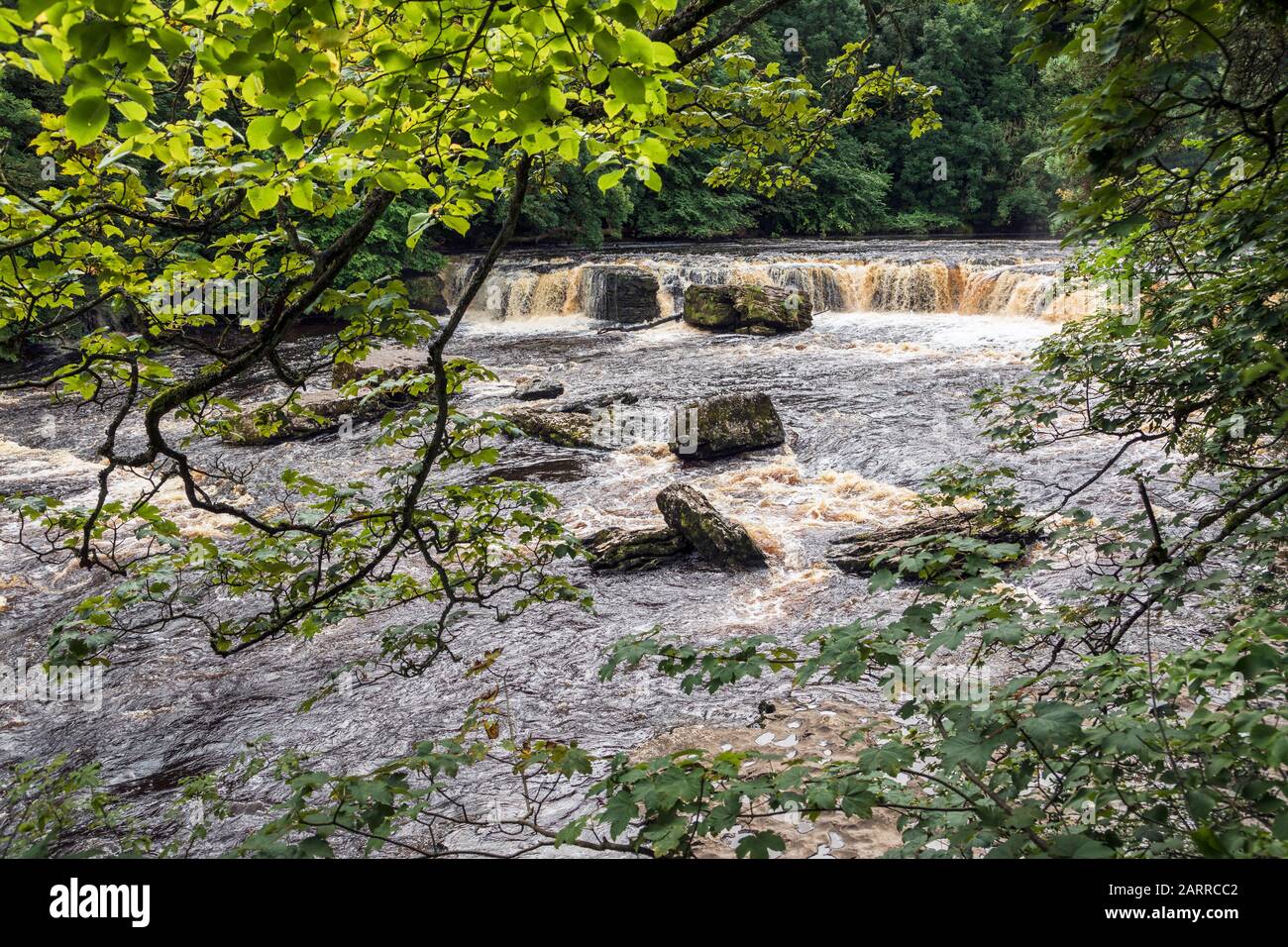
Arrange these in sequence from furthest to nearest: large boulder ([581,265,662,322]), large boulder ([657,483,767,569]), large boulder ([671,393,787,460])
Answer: large boulder ([581,265,662,322]), large boulder ([671,393,787,460]), large boulder ([657,483,767,569])

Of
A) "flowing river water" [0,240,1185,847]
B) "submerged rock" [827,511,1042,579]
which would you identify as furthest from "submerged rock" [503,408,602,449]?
"submerged rock" [827,511,1042,579]

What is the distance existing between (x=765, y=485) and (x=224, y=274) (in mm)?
7135

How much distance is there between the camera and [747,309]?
1697 cm

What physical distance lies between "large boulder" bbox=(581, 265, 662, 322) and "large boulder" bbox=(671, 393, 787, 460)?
898 cm

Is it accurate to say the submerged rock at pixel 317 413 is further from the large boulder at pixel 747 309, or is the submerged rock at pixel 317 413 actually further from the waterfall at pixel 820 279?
the waterfall at pixel 820 279

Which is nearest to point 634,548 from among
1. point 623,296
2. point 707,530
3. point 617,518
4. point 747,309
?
point 707,530

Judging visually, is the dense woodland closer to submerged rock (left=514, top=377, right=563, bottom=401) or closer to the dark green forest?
submerged rock (left=514, top=377, right=563, bottom=401)

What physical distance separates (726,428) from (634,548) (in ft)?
10.4

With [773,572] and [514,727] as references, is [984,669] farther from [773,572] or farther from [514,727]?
[514,727]

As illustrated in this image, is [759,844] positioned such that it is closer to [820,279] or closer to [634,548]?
[634,548]

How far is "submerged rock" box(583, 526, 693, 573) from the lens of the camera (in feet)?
24.0

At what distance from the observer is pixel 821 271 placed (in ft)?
63.3

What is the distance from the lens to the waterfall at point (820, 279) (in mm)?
17891
